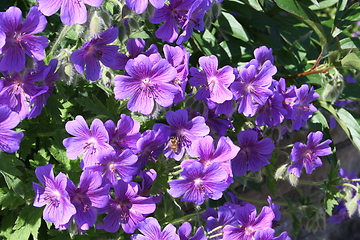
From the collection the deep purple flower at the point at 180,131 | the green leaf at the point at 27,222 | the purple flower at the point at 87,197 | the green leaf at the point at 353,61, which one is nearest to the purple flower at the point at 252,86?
the deep purple flower at the point at 180,131

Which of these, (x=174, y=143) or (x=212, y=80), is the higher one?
(x=212, y=80)

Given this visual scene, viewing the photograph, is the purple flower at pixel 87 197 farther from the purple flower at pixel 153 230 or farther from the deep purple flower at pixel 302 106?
the deep purple flower at pixel 302 106

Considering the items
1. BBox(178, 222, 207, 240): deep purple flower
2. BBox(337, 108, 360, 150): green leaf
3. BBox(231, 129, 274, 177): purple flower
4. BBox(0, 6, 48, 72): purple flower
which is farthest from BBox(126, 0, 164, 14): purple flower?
BBox(337, 108, 360, 150): green leaf

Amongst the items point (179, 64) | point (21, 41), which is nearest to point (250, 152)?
point (179, 64)

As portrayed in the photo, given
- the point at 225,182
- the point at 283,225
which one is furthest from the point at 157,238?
the point at 283,225

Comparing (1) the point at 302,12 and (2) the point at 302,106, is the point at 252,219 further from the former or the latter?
(1) the point at 302,12
